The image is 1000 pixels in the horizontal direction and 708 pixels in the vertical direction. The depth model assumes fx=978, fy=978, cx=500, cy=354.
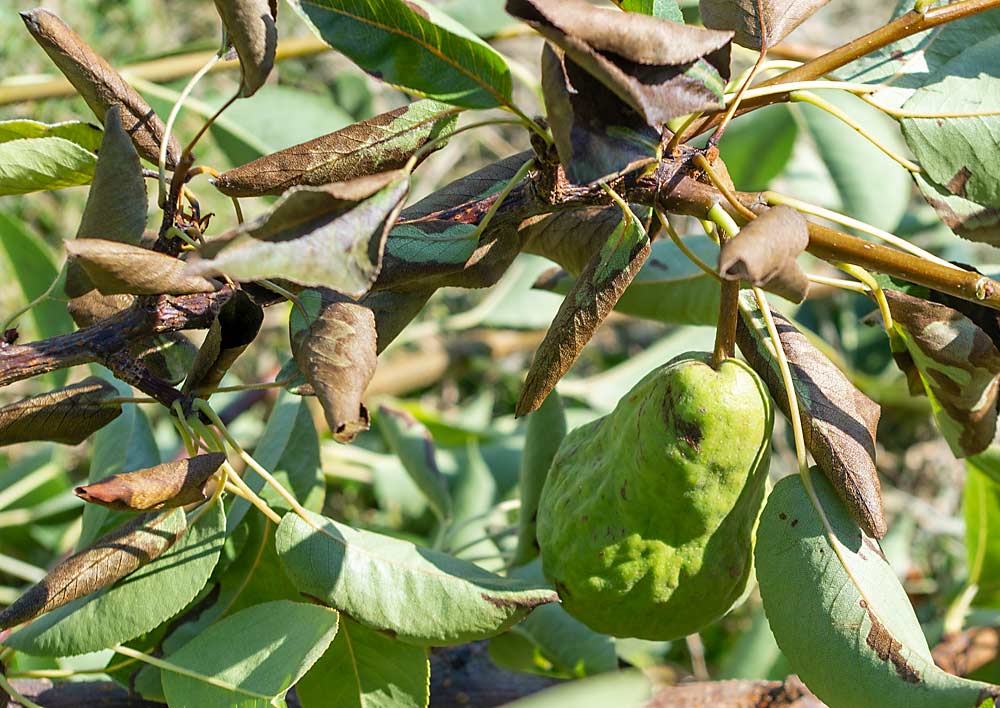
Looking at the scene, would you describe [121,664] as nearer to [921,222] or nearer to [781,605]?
[781,605]

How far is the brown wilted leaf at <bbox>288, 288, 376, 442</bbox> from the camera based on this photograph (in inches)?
20.2

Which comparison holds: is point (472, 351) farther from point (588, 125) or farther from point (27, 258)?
point (588, 125)

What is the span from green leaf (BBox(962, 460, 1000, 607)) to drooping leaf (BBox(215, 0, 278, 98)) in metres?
1.00

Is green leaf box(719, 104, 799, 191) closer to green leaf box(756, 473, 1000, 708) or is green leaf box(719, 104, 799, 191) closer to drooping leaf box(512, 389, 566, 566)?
drooping leaf box(512, 389, 566, 566)

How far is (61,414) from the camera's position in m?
0.68

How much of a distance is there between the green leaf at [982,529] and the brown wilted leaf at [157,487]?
0.96m

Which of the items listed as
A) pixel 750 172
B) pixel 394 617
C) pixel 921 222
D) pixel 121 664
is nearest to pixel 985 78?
pixel 394 617

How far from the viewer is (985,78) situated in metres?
0.68

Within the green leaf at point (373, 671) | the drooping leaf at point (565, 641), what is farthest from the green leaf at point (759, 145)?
the green leaf at point (373, 671)

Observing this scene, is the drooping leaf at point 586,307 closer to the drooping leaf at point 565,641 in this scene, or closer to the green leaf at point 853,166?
the drooping leaf at point 565,641

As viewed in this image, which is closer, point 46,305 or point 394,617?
point 394,617

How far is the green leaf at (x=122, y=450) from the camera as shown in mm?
860

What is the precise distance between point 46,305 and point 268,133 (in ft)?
1.29

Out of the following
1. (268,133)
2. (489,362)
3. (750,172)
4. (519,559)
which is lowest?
(489,362)
